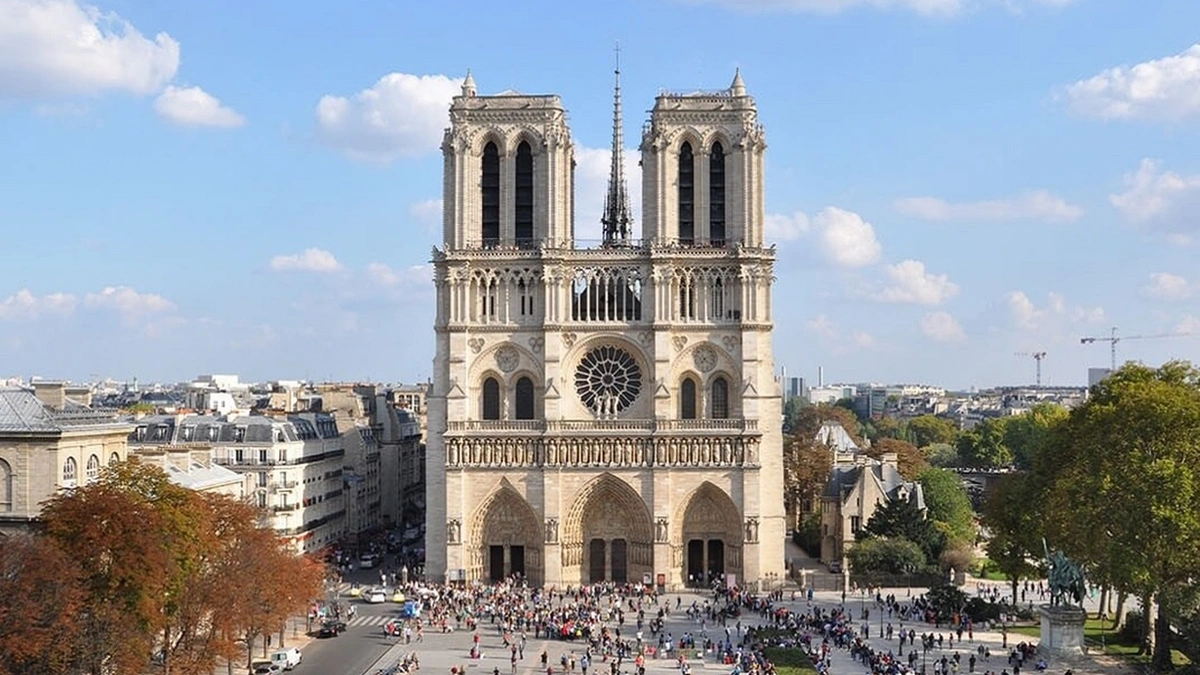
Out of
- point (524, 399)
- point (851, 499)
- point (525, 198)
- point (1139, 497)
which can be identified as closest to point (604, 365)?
point (524, 399)

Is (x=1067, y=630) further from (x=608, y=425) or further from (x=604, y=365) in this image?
(x=604, y=365)

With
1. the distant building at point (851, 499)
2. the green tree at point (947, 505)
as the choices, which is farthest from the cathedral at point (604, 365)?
the green tree at point (947, 505)

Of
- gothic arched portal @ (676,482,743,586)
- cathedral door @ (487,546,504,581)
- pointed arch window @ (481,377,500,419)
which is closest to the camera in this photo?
gothic arched portal @ (676,482,743,586)

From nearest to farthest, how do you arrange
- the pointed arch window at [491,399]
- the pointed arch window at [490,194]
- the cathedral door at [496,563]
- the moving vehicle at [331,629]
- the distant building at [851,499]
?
the moving vehicle at [331,629] → the cathedral door at [496,563] → the pointed arch window at [491,399] → the pointed arch window at [490,194] → the distant building at [851,499]

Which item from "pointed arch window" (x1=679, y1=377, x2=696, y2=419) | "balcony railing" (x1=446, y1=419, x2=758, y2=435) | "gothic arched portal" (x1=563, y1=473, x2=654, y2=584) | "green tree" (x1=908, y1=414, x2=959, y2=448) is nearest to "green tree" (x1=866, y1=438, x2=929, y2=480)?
"pointed arch window" (x1=679, y1=377, x2=696, y2=419)

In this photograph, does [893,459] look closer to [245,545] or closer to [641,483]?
[641,483]

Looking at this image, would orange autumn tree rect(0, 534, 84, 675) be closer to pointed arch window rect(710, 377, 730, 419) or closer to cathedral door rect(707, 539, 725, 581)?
cathedral door rect(707, 539, 725, 581)

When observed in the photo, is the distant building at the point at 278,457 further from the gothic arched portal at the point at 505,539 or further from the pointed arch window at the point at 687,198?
the pointed arch window at the point at 687,198
